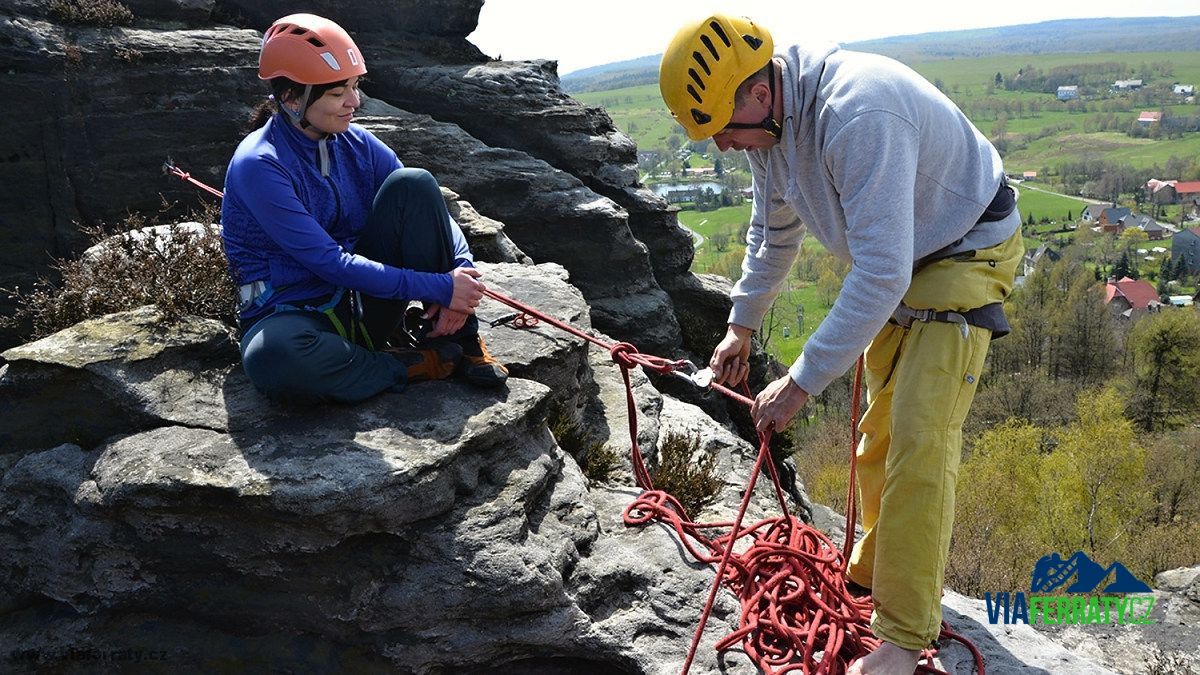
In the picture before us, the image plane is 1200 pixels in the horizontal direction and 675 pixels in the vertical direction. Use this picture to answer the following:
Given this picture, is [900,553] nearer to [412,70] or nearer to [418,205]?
[418,205]

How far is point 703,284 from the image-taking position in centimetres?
1597

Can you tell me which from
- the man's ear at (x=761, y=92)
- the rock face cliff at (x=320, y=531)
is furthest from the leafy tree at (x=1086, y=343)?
the man's ear at (x=761, y=92)

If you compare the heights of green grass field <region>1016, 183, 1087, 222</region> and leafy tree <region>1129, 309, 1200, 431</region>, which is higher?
leafy tree <region>1129, 309, 1200, 431</region>

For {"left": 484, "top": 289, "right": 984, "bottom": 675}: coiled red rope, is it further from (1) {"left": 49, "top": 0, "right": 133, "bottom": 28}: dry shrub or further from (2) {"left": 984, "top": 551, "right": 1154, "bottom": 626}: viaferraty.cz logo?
(1) {"left": 49, "top": 0, "right": 133, "bottom": 28}: dry shrub

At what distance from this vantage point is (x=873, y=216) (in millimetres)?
3553

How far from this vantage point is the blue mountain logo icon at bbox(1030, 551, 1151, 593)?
5445mm

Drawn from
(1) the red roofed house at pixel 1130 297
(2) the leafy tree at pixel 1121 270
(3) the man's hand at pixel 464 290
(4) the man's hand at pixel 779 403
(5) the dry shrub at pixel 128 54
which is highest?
(5) the dry shrub at pixel 128 54

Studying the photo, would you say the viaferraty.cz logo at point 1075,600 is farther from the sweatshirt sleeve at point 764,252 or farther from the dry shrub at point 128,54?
the dry shrub at point 128,54

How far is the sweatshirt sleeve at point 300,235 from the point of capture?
472cm

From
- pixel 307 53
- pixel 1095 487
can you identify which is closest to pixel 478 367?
pixel 307 53

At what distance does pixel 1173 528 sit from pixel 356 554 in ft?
120

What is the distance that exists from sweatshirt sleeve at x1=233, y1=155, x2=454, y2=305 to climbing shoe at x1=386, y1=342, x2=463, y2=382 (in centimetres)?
50

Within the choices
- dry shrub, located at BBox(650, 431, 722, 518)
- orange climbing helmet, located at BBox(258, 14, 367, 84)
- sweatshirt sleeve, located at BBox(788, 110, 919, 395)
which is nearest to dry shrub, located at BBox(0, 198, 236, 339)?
orange climbing helmet, located at BBox(258, 14, 367, 84)

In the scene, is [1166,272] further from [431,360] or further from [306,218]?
[306,218]
